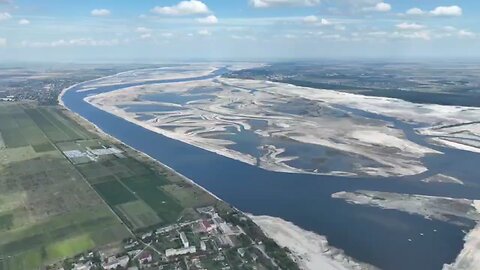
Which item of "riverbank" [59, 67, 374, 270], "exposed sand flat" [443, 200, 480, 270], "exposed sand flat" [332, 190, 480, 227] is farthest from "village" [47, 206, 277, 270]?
"exposed sand flat" [332, 190, 480, 227]

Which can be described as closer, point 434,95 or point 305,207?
point 305,207

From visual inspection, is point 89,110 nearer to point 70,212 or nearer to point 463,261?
point 70,212

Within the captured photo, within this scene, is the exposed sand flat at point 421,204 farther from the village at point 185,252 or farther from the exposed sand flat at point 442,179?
the village at point 185,252

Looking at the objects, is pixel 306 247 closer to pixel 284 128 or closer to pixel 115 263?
pixel 115 263

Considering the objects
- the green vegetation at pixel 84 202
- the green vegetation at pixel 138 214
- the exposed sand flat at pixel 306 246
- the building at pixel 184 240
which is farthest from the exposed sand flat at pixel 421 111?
the green vegetation at pixel 138 214

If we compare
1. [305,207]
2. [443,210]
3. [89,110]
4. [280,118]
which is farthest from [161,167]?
[89,110]

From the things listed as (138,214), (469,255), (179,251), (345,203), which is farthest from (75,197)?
(469,255)

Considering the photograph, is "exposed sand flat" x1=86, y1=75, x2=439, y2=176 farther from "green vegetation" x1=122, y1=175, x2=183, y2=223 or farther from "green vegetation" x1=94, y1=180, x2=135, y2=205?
"green vegetation" x1=94, y1=180, x2=135, y2=205
